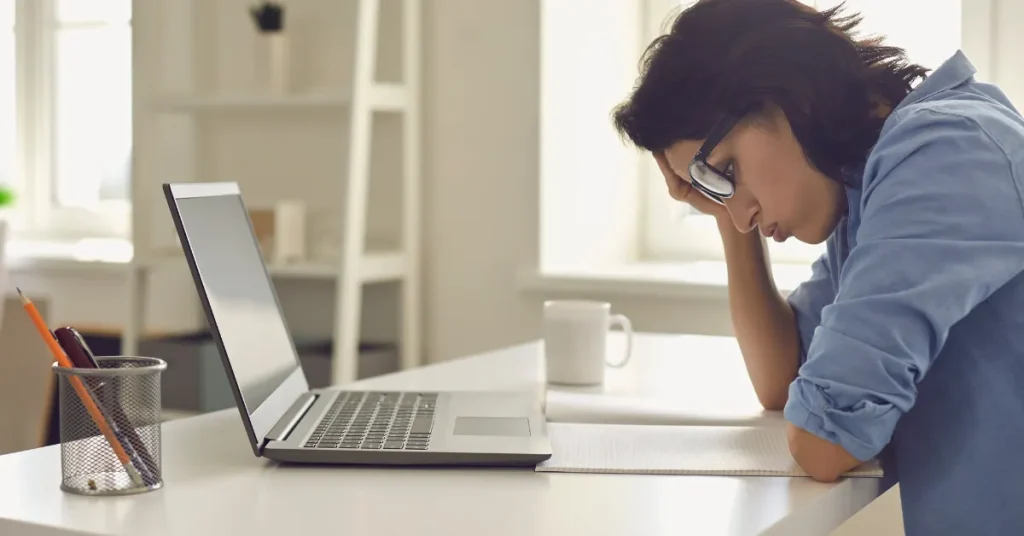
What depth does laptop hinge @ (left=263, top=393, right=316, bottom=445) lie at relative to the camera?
1013mm

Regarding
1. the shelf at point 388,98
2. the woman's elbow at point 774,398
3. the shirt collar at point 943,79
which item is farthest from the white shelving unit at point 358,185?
the shirt collar at point 943,79

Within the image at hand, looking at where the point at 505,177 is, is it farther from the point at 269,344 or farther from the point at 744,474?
the point at 744,474

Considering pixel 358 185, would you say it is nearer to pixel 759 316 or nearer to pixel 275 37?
pixel 275 37

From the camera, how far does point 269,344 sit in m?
1.15

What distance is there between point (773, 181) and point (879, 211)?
0.19m

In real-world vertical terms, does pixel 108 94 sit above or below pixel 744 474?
above

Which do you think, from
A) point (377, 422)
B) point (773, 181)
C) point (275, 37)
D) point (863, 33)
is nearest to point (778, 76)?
point (773, 181)

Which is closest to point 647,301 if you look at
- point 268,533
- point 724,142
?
point 724,142

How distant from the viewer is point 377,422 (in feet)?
3.60

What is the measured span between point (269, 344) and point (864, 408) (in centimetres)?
59

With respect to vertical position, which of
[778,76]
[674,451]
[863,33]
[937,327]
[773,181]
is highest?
[863,33]

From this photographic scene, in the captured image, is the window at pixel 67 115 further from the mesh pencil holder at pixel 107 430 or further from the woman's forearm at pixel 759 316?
the mesh pencil holder at pixel 107 430

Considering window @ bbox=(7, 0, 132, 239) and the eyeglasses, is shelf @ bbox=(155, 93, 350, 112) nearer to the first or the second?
window @ bbox=(7, 0, 132, 239)

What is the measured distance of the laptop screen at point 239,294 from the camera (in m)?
0.98
